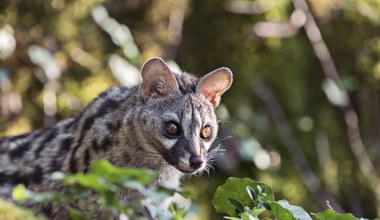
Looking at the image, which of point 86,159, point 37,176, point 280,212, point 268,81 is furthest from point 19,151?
point 268,81

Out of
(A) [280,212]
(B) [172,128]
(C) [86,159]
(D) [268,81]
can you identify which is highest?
(A) [280,212]

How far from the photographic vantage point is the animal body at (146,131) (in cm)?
568

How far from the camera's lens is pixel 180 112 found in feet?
19.0

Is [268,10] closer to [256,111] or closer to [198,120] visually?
[256,111]

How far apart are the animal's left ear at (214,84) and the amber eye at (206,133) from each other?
34 centimetres

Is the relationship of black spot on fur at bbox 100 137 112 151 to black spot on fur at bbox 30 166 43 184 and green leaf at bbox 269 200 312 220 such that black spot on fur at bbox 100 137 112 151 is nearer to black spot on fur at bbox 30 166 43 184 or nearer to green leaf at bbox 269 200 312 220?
black spot on fur at bbox 30 166 43 184

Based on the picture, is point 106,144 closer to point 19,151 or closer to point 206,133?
point 206,133

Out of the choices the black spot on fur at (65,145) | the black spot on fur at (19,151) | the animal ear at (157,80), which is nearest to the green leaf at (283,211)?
the animal ear at (157,80)

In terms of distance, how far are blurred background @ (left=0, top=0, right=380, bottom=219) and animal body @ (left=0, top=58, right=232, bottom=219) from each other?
2266 mm

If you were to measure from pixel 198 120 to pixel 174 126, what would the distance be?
0.15 m

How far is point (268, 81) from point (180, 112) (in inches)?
171

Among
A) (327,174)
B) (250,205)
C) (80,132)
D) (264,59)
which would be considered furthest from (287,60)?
(250,205)

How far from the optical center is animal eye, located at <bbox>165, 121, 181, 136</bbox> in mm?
5691

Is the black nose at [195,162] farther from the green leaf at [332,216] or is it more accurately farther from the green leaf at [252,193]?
the green leaf at [332,216]
